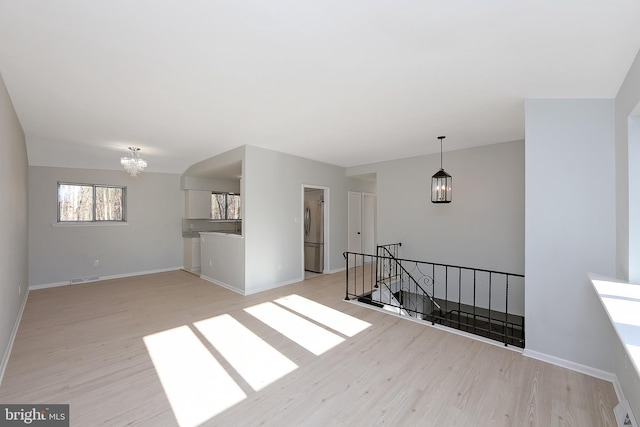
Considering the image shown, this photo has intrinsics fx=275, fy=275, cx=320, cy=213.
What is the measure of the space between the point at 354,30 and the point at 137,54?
1.58m

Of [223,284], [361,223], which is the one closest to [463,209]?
[361,223]

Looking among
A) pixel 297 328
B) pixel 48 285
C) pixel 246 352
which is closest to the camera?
pixel 246 352

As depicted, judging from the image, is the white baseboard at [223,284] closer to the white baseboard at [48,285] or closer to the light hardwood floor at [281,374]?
the light hardwood floor at [281,374]

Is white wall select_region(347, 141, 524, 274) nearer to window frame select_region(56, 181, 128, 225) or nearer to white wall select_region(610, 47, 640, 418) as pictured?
white wall select_region(610, 47, 640, 418)

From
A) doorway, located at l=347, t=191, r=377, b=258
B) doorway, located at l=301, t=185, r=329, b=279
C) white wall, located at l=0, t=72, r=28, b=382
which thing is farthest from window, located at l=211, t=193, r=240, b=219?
white wall, located at l=0, t=72, r=28, b=382

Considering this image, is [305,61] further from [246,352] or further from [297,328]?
→ [297,328]

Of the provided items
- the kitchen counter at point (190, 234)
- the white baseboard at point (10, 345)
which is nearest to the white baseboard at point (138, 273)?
the kitchen counter at point (190, 234)

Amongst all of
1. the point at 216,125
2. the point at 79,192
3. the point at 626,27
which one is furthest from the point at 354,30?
the point at 79,192

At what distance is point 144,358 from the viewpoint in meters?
2.68

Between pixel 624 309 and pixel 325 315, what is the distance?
2.90 metres

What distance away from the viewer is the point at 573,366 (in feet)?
8.23

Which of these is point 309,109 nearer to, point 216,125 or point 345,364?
point 216,125

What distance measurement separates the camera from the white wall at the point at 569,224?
2.43m

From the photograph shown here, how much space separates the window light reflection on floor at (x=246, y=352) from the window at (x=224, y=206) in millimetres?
4489
